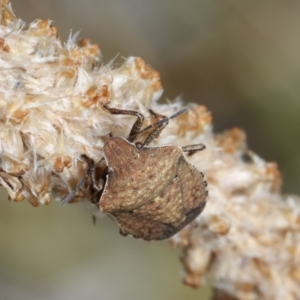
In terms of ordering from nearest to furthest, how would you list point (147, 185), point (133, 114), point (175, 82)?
1. point (133, 114)
2. point (147, 185)
3. point (175, 82)

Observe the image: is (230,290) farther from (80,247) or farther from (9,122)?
(80,247)

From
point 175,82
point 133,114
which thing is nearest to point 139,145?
point 133,114

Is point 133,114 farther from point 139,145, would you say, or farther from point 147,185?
point 147,185

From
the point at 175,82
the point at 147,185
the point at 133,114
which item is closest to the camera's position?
the point at 133,114

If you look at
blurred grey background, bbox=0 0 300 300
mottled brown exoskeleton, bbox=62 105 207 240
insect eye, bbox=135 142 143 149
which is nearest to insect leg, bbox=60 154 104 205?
mottled brown exoskeleton, bbox=62 105 207 240

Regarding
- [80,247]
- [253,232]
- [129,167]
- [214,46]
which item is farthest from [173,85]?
[129,167]

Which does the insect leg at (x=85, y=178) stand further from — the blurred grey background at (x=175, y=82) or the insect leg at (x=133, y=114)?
the blurred grey background at (x=175, y=82)

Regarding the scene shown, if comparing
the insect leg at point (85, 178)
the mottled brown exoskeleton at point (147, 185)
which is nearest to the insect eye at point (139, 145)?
the mottled brown exoskeleton at point (147, 185)
